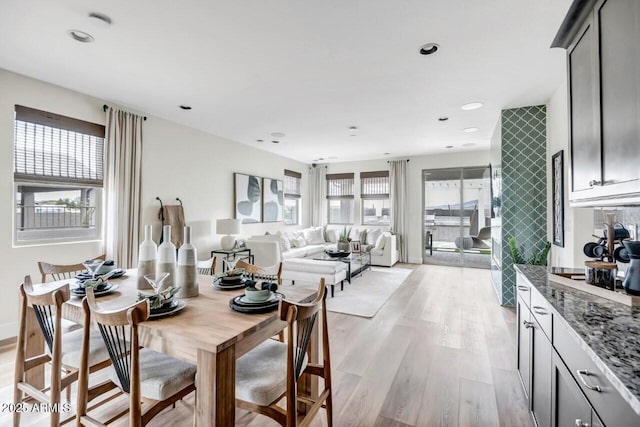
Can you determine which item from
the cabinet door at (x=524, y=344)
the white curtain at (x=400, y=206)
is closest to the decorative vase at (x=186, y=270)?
the cabinet door at (x=524, y=344)

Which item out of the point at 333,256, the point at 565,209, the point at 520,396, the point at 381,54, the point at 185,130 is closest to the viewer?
the point at 520,396

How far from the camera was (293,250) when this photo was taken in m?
6.26

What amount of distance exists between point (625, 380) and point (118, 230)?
4.53 meters

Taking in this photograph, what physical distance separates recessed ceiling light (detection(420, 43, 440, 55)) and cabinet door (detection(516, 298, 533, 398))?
2142 mm

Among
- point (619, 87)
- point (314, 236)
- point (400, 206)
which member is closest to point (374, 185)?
point (400, 206)

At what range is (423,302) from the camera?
4.23 m

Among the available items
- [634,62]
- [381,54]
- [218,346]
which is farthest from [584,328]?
[381,54]

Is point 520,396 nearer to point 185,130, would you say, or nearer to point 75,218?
point 75,218

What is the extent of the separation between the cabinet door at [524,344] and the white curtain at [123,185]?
4.33 metres

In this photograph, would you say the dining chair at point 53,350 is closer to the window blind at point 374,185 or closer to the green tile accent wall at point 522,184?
the green tile accent wall at point 522,184

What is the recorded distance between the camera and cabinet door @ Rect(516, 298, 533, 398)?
1825 millimetres

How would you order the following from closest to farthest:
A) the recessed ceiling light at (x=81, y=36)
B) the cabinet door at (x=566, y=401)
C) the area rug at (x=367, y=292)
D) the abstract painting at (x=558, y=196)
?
the cabinet door at (x=566, y=401)
the recessed ceiling light at (x=81, y=36)
the abstract painting at (x=558, y=196)
the area rug at (x=367, y=292)

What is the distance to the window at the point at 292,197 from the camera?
299 inches

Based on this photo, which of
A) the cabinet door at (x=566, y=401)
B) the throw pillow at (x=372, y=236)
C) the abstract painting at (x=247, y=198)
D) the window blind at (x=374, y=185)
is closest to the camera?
the cabinet door at (x=566, y=401)
